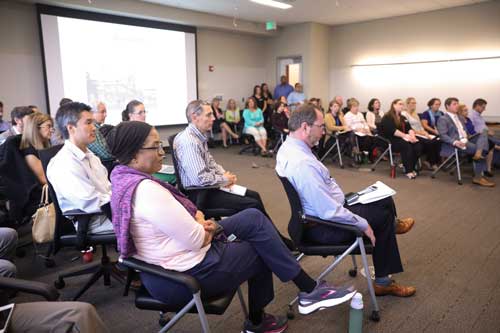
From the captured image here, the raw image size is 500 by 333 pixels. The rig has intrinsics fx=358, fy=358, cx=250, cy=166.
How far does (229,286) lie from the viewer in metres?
1.56

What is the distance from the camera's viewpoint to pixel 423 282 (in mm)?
2467

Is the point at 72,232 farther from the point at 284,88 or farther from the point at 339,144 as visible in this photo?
the point at 284,88

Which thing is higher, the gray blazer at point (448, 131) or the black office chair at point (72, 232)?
the gray blazer at point (448, 131)

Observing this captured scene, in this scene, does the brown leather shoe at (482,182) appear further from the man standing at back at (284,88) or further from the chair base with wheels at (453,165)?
the man standing at back at (284,88)

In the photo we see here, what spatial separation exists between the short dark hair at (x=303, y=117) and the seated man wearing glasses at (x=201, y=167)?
0.83 meters

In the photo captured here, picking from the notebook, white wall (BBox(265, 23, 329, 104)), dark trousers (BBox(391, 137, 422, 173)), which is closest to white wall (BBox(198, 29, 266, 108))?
white wall (BBox(265, 23, 329, 104))

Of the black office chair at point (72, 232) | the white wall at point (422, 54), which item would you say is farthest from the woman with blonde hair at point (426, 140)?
the black office chair at point (72, 232)

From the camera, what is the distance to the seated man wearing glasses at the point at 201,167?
2654mm

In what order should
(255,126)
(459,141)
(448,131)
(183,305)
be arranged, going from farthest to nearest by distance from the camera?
(255,126) < (448,131) < (459,141) < (183,305)

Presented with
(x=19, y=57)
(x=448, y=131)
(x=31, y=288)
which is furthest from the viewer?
(x=19, y=57)

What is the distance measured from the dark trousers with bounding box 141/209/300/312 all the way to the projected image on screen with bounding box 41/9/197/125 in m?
6.19

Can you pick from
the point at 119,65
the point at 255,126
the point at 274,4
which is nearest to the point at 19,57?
the point at 119,65

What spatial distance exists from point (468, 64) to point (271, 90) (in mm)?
4958

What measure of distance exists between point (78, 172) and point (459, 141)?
202 inches
